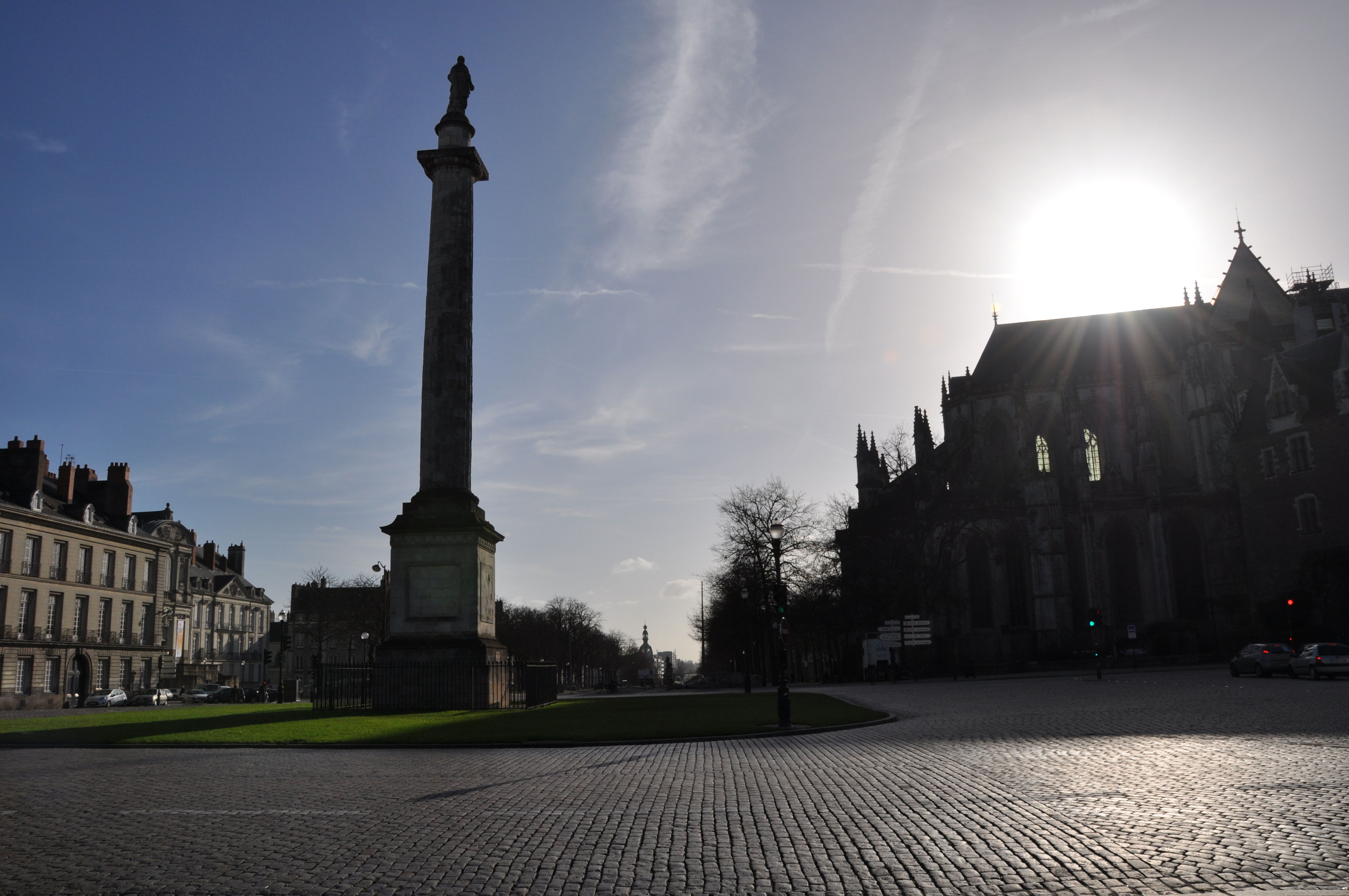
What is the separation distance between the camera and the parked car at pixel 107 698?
50.1 m

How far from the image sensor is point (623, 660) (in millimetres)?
188625

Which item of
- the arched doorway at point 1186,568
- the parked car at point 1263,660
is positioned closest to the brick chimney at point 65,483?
the parked car at point 1263,660

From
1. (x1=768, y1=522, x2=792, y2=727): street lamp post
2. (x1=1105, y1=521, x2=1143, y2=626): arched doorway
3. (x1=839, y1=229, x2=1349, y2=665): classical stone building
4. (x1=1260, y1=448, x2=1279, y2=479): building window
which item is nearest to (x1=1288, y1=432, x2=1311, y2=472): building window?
(x1=839, y1=229, x2=1349, y2=665): classical stone building

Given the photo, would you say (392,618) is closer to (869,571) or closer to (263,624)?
(869,571)

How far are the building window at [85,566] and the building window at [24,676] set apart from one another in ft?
17.8

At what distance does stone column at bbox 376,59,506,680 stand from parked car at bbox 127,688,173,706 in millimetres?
34423

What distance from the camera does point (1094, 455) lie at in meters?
64.6

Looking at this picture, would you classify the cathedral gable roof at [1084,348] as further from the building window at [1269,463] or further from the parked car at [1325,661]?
the parked car at [1325,661]

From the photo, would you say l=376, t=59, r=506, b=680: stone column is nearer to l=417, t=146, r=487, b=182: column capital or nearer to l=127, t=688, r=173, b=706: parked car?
l=417, t=146, r=487, b=182: column capital

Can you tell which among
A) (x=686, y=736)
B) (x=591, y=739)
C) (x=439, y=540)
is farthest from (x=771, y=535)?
(x=439, y=540)

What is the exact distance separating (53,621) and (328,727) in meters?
43.4

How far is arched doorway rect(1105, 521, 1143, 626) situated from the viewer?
58.5m

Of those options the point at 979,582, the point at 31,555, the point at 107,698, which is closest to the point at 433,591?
the point at 107,698

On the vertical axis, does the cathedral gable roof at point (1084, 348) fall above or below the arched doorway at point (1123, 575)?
above
